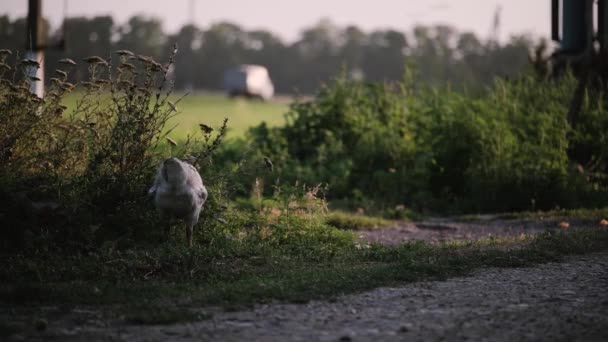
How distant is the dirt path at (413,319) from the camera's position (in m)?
4.46

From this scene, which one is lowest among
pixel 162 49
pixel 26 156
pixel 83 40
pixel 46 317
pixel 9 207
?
pixel 46 317

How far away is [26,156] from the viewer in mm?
6852

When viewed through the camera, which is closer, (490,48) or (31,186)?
(31,186)

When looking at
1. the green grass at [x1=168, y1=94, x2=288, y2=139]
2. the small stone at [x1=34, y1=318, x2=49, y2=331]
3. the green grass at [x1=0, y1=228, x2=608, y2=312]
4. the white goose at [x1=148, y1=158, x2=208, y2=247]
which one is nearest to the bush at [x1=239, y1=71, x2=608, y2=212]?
the green grass at [x1=168, y1=94, x2=288, y2=139]

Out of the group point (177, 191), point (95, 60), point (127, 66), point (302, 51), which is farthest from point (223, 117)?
point (302, 51)

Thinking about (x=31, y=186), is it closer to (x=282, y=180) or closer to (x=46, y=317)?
(x=46, y=317)

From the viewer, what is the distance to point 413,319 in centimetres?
485

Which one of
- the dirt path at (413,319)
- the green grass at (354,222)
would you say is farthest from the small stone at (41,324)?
the green grass at (354,222)

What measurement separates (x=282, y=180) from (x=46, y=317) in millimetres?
7060

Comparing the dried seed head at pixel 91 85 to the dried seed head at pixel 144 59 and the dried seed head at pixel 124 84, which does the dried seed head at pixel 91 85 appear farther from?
the dried seed head at pixel 144 59

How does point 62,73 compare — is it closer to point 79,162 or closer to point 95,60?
point 95,60

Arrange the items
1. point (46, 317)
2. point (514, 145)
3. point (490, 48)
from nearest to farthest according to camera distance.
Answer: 1. point (46, 317)
2. point (514, 145)
3. point (490, 48)

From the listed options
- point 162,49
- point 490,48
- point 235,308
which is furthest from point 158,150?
point 162,49

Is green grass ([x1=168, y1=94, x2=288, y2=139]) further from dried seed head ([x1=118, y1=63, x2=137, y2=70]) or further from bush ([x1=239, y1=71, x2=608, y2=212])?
dried seed head ([x1=118, y1=63, x2=137, y2=70])
